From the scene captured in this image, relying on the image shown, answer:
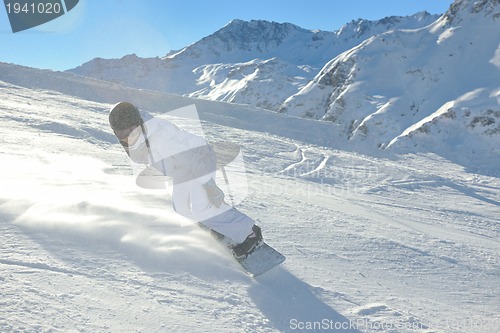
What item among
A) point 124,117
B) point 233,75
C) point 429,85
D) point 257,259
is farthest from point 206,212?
point 233,75

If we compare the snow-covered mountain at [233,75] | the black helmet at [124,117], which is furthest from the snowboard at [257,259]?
the snow-covered mountain at [233,75]

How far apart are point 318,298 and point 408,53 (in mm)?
34411

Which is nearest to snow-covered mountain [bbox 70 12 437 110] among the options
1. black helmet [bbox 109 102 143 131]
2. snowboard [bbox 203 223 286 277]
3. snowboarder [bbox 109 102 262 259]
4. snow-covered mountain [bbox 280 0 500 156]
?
snow-covered mountain [bbox 280 0 500 156]

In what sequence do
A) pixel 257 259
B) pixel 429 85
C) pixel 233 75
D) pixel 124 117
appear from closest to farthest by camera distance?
pixel 124 117 → pixel 257 259 → pixel 429 85 → pixel 233 75

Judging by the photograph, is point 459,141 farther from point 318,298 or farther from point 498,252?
point 318,298

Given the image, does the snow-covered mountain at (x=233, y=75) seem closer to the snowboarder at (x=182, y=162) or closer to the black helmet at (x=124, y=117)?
the snowboarder at (x=182, y=162)

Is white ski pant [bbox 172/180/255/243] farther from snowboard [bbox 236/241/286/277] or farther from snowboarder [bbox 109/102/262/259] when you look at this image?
snowboard [bbox 236/241/286/277]

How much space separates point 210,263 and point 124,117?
4.21 ft

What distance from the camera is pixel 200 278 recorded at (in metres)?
2.91

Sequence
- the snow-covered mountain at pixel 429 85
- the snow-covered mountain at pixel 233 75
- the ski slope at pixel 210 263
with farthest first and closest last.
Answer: the snow-covered mountain at pixel 233 75 < the snow-covered mountain at pixel 429 85 < the ski slope at pixel 210 263

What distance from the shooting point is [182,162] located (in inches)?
118

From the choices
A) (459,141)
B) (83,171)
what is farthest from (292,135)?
(83,171)

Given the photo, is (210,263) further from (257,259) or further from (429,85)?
(429,85)

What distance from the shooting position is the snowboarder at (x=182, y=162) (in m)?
2.94
